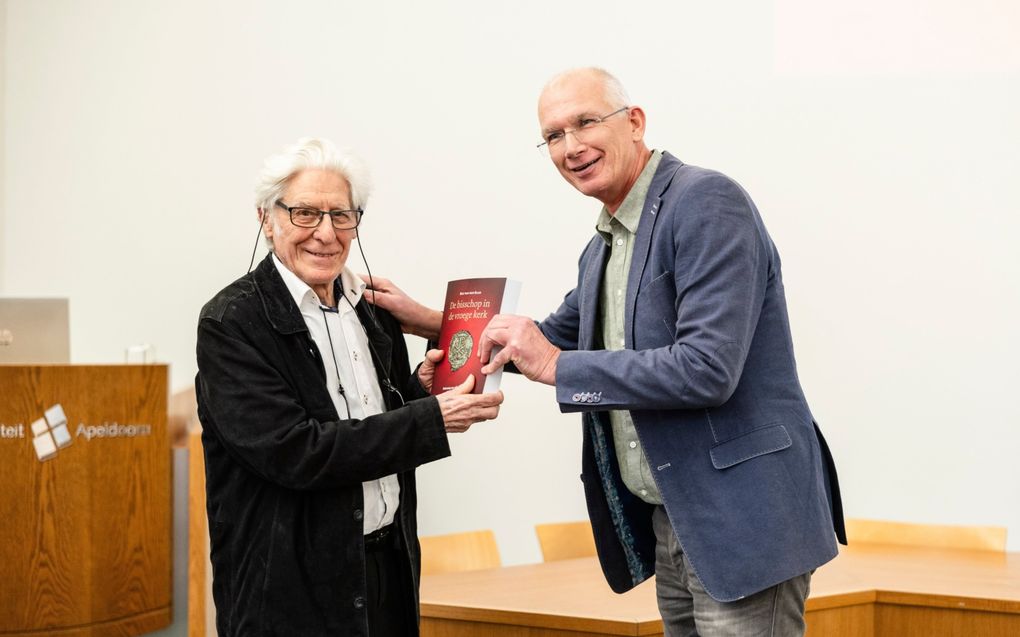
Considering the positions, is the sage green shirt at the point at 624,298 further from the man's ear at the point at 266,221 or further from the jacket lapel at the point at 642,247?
the man's ear at the point at 266,221

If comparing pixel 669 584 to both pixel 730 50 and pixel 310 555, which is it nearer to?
pixel 310 555

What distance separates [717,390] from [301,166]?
3.21 feet

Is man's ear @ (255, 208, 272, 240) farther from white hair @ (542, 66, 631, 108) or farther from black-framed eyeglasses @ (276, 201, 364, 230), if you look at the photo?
white hair @ (542, 66, 631, 108)

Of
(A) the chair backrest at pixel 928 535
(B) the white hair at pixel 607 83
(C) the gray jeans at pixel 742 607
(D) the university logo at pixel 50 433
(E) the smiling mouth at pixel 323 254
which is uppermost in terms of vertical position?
(B) the white hair at pixel 607 83

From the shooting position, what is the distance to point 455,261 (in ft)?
15.9

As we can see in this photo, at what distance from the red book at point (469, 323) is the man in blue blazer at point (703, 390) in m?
0.07

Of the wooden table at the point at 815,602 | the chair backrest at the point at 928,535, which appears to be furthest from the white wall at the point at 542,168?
the wooden table at the point at 815,602

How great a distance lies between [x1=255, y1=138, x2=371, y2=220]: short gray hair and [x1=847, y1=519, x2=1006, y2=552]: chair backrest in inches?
106

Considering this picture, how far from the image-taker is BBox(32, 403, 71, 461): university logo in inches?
132

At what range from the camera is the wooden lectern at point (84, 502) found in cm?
331

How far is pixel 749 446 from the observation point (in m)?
1.84

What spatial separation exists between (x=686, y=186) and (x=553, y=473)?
3145 mm

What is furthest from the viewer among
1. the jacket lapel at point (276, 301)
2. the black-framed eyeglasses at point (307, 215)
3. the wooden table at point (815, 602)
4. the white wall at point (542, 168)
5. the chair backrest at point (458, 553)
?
the white wall at point (542, 168)

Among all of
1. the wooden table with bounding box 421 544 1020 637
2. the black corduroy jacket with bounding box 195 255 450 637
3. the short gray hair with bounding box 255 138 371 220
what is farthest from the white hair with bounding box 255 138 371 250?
the wooden table with bounding box 421 544 1020 637
